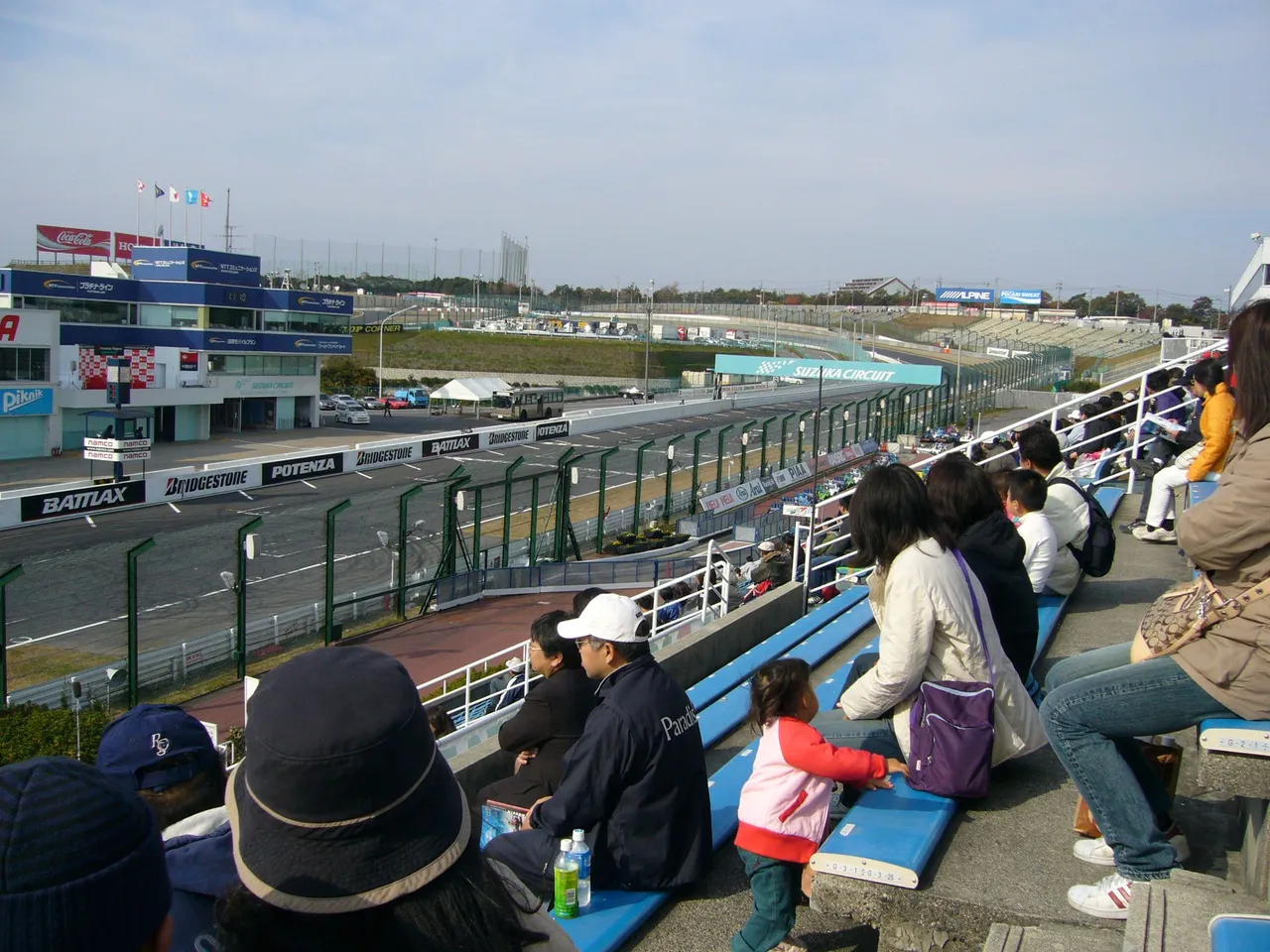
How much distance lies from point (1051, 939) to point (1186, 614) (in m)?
0.95

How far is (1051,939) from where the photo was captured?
2771 millimetres

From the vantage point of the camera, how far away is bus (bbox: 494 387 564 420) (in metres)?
51.2

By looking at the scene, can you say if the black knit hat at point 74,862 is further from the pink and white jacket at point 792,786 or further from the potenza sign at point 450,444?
the potenza sign at point 450,444

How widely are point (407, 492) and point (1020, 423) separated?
471 inches

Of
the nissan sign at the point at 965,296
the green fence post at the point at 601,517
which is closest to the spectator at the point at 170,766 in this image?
the green fence post at the point at 601,517

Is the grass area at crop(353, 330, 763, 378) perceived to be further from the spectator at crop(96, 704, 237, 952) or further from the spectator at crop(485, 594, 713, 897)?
the spectator at crop(96, 704, 237, 952)

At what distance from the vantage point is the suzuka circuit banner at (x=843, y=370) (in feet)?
152

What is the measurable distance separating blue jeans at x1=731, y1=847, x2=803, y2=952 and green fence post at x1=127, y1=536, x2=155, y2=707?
41.4 feet

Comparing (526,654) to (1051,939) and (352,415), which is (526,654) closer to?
(1051,939)

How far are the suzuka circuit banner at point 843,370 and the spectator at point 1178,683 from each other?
4439cm

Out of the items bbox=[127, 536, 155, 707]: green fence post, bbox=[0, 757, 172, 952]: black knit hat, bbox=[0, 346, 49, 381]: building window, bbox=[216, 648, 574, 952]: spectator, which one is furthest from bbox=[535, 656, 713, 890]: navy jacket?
bbox=[0, 346, 49, 381]: building window

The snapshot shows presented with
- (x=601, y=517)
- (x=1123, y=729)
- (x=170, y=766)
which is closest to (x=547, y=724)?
(x=170, y=766)

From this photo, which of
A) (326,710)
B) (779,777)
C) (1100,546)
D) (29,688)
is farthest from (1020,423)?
(29,688)

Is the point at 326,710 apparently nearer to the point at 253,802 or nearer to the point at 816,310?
the point at 253,802
